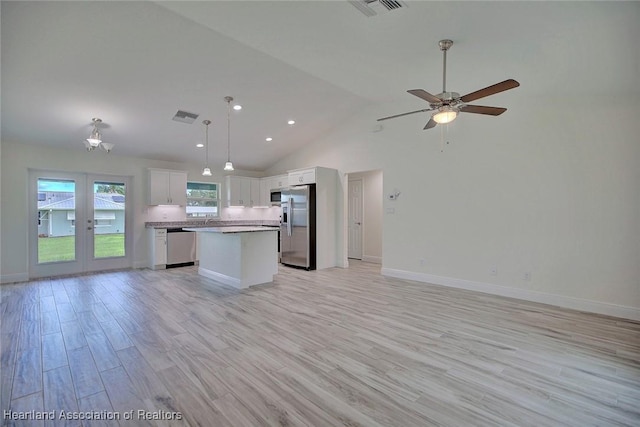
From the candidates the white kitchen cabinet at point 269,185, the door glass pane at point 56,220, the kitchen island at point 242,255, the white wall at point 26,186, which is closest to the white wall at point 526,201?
the kitchen island at point 242,255

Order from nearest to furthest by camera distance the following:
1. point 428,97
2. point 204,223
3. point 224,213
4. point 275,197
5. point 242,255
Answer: point 428,97
point 242,255
point 204,223
point 275,197
point 224,213

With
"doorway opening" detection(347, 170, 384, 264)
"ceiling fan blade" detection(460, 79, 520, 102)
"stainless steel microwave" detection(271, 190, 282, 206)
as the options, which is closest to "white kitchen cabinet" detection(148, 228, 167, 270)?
"stainless steel microwave" detection(271, 190, 282, 206)

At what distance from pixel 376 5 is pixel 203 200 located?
6450 mm

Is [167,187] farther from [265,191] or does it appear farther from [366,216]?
[366,216]

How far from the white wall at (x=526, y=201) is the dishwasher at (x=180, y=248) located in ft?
15.1

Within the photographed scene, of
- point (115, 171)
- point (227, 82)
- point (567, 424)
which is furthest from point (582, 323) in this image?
point (115, 171)

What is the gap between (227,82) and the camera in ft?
14.5

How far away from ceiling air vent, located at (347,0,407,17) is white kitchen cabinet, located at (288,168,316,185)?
3728 millimetres

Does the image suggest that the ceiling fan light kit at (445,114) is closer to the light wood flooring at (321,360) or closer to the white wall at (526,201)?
the white wall at (526,201)

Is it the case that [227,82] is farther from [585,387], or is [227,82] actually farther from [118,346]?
[585,387]

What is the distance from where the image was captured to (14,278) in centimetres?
521

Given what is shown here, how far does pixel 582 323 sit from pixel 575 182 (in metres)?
1.75

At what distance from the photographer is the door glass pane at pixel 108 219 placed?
623cm

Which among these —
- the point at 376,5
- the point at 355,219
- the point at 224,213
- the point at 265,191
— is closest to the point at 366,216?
the point at 355,219
